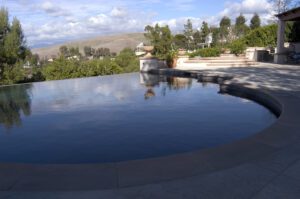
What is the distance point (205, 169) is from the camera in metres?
3.52

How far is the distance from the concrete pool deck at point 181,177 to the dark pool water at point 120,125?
116 cm

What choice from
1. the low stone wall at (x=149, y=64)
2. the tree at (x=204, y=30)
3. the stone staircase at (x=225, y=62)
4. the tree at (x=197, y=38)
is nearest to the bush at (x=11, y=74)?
the low stone wall at (x=149, y=64)

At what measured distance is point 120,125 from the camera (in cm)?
671

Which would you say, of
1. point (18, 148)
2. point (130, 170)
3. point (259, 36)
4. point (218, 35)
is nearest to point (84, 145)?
point (18, 148)

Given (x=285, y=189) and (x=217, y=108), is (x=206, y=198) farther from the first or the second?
(x=217, y=108)

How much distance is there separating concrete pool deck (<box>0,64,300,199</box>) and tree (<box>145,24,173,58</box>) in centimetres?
2236

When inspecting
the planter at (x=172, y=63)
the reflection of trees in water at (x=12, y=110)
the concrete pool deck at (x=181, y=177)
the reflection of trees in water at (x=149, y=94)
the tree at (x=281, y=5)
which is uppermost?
the tree at (x=281, y=5)

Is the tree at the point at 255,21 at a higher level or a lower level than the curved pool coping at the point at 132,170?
higher

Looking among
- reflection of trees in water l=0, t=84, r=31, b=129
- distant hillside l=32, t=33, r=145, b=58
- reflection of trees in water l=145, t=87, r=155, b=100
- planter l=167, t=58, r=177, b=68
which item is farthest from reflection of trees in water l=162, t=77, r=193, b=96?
distant hillside l=32, t=33, r=145, b=58

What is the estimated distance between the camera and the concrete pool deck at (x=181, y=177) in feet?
9.96

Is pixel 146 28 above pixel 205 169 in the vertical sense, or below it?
above

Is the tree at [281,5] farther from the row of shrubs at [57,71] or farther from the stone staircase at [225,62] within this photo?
the row of shrubs at [57,71]

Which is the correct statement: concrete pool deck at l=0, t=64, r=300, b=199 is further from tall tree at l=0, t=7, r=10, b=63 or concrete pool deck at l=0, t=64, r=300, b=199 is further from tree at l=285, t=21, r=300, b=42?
tree at l=285, t=21, r=300, b=42

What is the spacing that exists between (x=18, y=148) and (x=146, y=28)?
2904 centimetres
